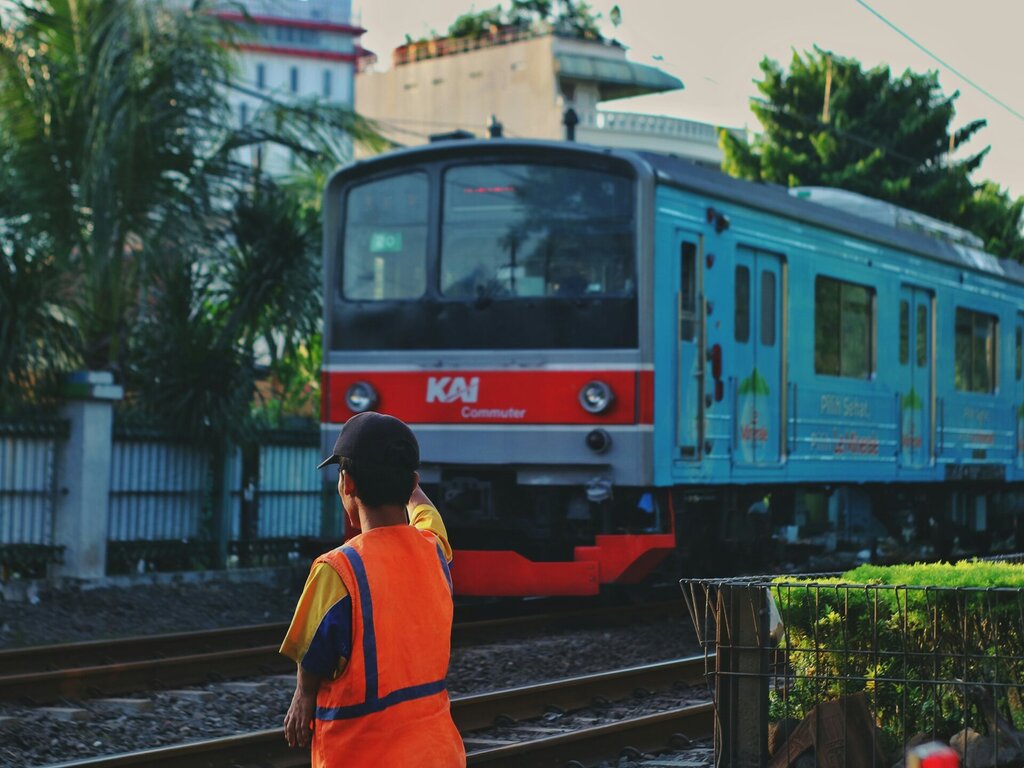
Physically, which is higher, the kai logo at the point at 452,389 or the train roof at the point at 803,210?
the train roof at the point at 803,210

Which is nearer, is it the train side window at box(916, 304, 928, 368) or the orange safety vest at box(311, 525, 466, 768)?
the orange safety vest at box(311, 525, 466, 768)

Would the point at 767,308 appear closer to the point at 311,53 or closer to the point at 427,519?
the point at 427,519

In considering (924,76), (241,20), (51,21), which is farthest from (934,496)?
(924,76)

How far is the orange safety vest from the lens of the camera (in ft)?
11.6

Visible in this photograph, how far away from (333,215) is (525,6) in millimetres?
46274

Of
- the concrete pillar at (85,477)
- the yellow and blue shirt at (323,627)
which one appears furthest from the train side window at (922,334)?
the yellow and blue shirt at (323,627)

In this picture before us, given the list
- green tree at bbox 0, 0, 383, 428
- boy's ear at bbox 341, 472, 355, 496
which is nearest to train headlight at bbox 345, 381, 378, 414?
green tree at bbox 0, 0, 383, 428

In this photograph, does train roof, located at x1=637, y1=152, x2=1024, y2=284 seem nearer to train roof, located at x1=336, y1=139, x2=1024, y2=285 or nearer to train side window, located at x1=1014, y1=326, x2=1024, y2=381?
train roof, located at x1=336, y1=139, x2=1024, y2=285

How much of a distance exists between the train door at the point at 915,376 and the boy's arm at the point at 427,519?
11.5 meters

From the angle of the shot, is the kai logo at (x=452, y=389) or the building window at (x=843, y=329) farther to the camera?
the building window at (x=843, y=329)

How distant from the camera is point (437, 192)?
12.2 metres

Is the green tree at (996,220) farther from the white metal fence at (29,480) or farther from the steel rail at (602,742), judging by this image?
the steel rail at (602,742)

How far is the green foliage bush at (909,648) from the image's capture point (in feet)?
15.5

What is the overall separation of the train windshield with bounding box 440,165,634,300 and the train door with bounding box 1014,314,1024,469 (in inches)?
321
